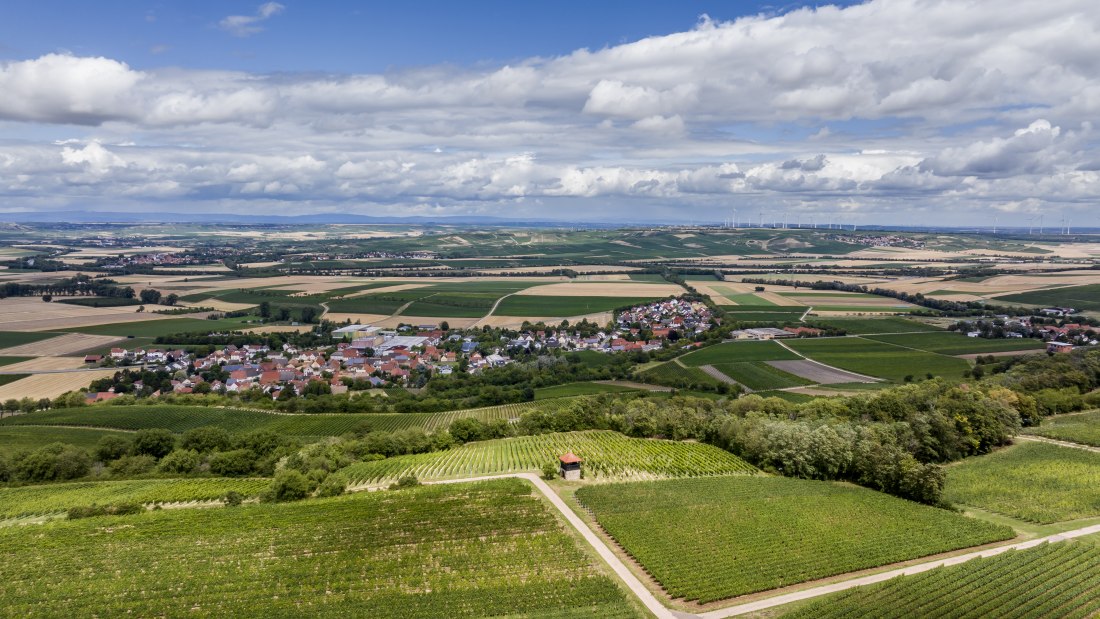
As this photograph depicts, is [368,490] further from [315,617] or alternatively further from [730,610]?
[730,610]

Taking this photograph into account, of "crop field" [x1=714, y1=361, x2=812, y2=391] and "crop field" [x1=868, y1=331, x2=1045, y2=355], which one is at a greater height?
"crop field" [x1=868, y1=331, x2=1045, y2=355]

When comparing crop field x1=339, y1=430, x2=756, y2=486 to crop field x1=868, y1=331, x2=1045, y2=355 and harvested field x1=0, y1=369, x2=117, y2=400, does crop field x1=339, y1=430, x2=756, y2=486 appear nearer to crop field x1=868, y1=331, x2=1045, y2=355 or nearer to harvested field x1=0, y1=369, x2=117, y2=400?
harvested field x1=0, y1=369, x2=117, y2=400

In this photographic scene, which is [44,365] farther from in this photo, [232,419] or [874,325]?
[874,325]

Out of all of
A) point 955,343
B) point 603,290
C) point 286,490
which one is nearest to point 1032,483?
point 286,490

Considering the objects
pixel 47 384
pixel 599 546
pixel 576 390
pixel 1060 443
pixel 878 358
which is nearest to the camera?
pixel 599 546

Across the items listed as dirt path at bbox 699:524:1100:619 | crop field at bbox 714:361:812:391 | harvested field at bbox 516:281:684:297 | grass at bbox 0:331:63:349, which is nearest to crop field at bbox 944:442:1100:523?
dirt path at bbox 699:524:1100:619

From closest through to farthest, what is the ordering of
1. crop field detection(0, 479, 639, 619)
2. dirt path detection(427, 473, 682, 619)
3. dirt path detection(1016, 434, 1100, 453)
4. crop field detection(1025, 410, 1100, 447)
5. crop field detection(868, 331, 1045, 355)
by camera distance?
1. crop field detection(0, 479, 639, 619)
2. dirt path detection(427, 473, 682, 619)
3. dirt path detection(1016, 434, 1100, 453)
4. crop field detection(1025, 410, 1100, 447)
5. crop field detection(868, 331, 1045, 355)

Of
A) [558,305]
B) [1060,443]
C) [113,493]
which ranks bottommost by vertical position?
[113,493]
